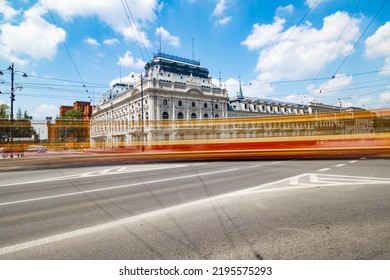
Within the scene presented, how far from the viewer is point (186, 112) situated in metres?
53.2

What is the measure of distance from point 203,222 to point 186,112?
164ft

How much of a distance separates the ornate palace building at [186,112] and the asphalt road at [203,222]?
7.80 meters

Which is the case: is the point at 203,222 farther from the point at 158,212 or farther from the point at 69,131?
the point at 69,131

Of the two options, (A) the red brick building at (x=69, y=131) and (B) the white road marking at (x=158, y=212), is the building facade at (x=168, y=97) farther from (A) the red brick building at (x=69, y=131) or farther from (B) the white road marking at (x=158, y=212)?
(B) the white road marking at (x=158, y=212)

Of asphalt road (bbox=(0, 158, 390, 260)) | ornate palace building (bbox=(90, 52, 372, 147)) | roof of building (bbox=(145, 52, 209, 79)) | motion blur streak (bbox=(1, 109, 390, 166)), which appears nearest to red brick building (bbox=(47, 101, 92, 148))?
ornate palace building (bbox=(90, 52, 372, 147))

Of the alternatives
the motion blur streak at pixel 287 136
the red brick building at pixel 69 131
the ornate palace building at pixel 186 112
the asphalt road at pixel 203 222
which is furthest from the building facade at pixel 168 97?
the asphalt road at pixel 203 222

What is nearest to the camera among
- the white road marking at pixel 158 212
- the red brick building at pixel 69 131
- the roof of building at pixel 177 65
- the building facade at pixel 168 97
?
the white road marking at pixel 158 212

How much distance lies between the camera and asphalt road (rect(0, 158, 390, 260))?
2.93 m

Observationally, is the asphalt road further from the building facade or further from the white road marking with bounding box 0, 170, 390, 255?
the building facade

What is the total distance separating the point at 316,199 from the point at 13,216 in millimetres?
6909

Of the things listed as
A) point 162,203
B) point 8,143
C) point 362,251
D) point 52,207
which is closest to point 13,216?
point 52,207

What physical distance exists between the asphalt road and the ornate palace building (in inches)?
307

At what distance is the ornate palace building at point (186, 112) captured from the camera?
14.0 metres
